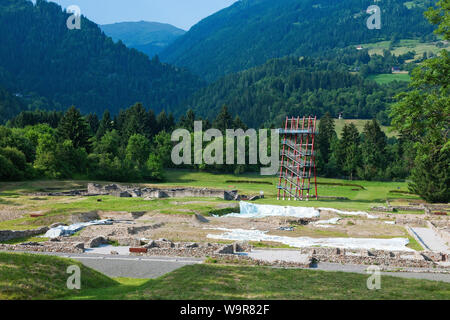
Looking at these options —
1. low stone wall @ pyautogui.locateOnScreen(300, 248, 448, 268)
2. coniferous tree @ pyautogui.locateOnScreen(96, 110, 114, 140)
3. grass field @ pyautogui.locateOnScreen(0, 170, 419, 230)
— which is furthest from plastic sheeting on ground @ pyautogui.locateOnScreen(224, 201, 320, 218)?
coniferous tree @ pyautogui.locateOnScreen(96, 110, 114, 140)

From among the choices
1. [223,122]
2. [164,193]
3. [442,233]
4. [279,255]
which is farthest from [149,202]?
[223,122]

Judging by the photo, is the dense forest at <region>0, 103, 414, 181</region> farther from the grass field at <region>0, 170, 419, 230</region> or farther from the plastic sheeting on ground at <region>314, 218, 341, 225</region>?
the plastic sheeting on ground at <region>314, 218, 341, 225</region>

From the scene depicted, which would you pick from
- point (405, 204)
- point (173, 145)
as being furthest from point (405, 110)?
point (173, 145)

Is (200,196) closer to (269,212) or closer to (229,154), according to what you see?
(269,212)

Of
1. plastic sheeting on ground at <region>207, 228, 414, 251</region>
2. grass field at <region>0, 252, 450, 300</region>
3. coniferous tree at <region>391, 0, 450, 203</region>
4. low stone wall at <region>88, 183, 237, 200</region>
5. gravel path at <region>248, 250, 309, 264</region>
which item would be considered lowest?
plastic sheeting on ground at <region>207, 228, 414, 251</region>

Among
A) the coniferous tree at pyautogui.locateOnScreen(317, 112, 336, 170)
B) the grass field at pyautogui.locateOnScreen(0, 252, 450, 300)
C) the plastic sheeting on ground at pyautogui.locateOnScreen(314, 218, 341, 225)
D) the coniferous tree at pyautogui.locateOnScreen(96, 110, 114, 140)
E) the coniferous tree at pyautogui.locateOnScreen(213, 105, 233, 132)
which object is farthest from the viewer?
the coniferous tree at pyautogui.locateOnScreen(213, 105, 233, 132)

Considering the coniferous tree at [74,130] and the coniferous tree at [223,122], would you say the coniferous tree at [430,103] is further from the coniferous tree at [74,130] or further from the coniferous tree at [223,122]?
the coniferous tree at [223,122]
